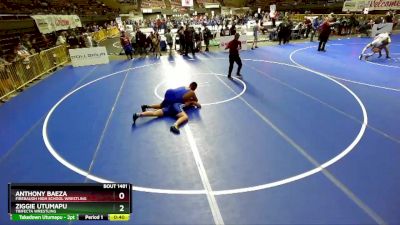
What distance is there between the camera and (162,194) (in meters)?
4.80

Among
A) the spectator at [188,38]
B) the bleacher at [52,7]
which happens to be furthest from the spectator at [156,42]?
the bleacher at [52,7]

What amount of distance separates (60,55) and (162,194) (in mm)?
15055

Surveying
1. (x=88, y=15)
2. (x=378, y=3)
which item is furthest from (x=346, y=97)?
(x=88, y=15)

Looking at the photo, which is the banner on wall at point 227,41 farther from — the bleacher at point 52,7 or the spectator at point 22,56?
the bleacher at point 52,7

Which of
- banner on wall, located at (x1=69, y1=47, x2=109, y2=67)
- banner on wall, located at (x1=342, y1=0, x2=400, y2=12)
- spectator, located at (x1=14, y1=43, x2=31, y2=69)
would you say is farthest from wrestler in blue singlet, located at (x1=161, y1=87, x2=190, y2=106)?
banner on wall, located at (x1=342, y1=0, x2=400, y2=12)

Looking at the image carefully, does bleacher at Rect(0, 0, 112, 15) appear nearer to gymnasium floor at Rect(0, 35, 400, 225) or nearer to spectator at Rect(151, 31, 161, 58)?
spectator at Rect(151, 31, 161, 58)

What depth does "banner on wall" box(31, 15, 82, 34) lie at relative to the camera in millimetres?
17578

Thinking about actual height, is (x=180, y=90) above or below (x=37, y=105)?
above

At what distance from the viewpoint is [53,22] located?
62.4ft

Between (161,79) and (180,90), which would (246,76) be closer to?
(161,79)

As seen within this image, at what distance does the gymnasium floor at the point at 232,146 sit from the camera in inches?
175
